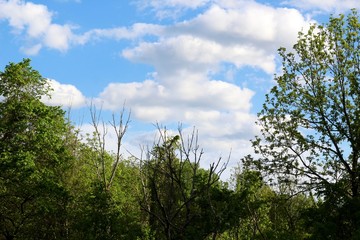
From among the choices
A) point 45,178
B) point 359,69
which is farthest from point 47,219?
point 359,69

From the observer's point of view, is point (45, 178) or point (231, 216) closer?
point (45, 178)

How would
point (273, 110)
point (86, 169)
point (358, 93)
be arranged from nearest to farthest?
point (358, 93), point (273, 110), point (86, 169)

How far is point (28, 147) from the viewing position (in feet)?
99.7

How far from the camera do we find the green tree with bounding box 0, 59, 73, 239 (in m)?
29.6

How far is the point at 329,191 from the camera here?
2169 centimetres

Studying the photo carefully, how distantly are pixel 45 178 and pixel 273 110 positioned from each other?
14.6 meters

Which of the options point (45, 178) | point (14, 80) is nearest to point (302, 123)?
point (45, 178)

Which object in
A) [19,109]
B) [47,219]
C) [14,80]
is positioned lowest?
[47,219]

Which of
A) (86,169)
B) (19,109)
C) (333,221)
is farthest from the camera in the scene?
(86,169)

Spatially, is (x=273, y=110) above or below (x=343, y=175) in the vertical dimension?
above

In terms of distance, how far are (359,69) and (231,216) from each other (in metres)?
12.7

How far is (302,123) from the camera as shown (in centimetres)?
2792

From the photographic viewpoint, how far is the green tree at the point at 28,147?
97.1 ft

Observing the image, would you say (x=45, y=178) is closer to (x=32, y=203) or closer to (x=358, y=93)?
(x=32, y=203)
